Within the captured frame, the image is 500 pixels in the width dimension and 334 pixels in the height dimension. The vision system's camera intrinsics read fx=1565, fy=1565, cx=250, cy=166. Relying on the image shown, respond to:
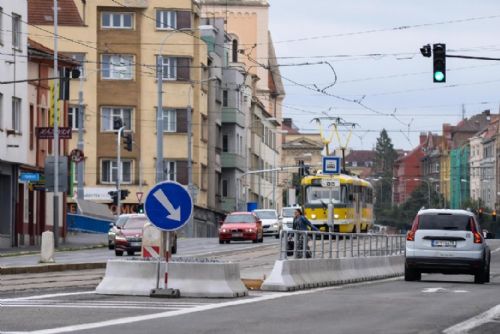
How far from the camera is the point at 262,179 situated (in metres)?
136

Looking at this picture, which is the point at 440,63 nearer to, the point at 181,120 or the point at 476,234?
the point at 476,234

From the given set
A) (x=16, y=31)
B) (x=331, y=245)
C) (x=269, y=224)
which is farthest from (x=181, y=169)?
(x=331, y=245)

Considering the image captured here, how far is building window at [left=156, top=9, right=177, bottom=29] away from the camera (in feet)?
312

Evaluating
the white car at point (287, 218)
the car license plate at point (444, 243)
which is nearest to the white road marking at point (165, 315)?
the car license plate at point (444, 243)

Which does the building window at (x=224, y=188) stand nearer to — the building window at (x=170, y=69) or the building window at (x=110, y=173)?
the building window at (x=170, y=69)

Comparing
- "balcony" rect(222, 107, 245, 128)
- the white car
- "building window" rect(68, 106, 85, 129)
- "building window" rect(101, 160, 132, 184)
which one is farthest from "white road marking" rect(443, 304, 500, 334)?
"balcony" rect(222, 107, 245, 128)

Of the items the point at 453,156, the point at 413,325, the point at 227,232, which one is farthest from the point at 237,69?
the point at 413,325

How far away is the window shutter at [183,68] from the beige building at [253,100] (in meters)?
14.3

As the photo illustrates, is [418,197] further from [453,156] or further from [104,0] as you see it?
[104,0]

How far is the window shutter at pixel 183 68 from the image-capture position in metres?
96.9

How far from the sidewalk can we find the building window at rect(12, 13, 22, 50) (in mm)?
8380

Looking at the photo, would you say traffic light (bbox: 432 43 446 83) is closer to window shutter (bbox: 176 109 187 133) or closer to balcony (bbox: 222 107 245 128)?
window shutter (bbox: 176 109 187 133)

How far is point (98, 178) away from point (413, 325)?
77.1 meters

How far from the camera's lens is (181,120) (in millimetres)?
97125
